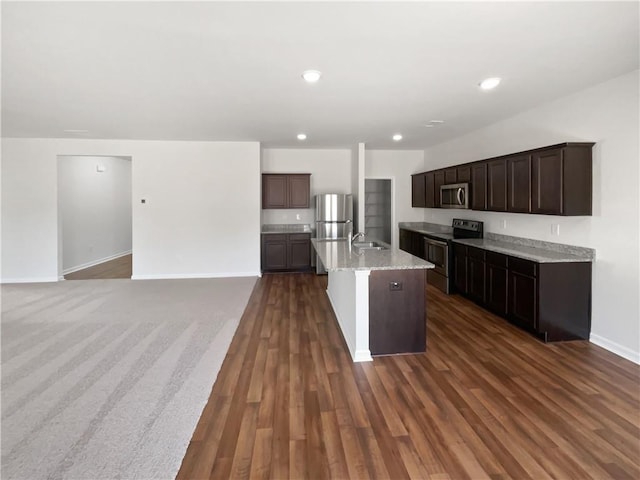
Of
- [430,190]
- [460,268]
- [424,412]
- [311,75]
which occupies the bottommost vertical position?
[424,412]

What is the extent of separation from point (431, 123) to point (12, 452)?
5.38 meters

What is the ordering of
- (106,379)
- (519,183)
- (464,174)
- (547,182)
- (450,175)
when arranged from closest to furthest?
(106,379), (547,182), (519,183), (464,174), (450,175)

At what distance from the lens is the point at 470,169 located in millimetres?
5215

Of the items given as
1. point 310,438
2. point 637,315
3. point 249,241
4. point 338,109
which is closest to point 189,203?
point 249,241

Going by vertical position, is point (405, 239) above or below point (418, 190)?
below

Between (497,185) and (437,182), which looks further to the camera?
(437,182)

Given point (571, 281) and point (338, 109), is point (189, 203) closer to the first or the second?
point (338, 109)

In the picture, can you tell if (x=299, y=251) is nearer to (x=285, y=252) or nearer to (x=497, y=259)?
(x=285, y=252)

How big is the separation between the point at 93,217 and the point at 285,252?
4.68 meters

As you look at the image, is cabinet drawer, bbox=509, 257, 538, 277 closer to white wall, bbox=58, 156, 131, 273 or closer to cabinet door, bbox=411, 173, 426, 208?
cabinet door, bbox=411, 173, 426, 208

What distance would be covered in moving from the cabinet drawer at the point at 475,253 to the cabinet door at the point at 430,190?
1860 millimetres

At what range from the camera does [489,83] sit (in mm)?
3377

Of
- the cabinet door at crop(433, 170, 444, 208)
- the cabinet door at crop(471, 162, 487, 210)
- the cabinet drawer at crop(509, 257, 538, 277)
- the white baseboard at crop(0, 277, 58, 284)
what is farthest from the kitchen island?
the white baseboard at crop(0, 277, 58, 284)

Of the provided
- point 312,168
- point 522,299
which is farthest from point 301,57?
point 312,168
